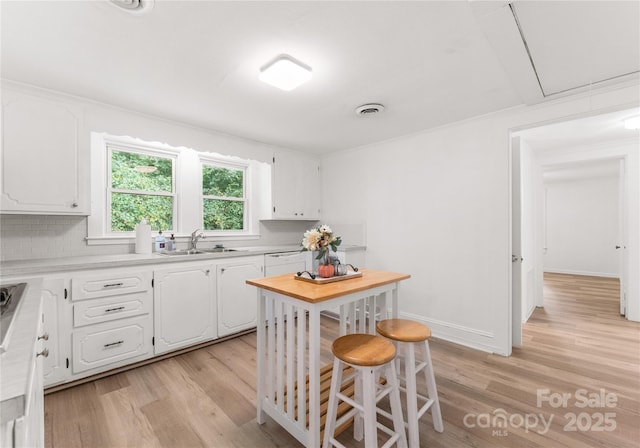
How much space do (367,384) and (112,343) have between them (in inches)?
87.4

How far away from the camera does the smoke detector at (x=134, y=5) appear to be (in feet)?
4.68

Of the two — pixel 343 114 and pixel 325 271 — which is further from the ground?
pixel 343 114

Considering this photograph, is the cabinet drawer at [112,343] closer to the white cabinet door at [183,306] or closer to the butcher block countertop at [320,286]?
the white cabinet door at [183,306]

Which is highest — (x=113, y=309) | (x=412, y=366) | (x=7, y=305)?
(x=7, y=305)

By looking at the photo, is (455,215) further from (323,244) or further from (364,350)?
(364,350)

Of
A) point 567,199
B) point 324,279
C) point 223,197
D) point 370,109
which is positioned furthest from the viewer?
point 567,199

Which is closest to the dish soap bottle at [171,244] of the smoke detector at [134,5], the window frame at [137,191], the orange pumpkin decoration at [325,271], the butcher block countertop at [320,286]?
the window frame at [137,191]

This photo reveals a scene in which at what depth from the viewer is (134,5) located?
1.46 metres

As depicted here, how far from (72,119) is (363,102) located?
8.24 feet

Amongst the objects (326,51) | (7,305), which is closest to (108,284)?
(7,305)

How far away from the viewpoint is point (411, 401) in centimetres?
162

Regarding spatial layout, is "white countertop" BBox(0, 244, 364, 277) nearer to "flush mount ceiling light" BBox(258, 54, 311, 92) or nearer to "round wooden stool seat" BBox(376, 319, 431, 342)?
"flush mount ceiling light" BBox(258, 54, 311, 92)

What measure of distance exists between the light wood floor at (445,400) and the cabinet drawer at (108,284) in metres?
0.71

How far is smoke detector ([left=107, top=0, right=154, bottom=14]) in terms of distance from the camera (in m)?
1.43
